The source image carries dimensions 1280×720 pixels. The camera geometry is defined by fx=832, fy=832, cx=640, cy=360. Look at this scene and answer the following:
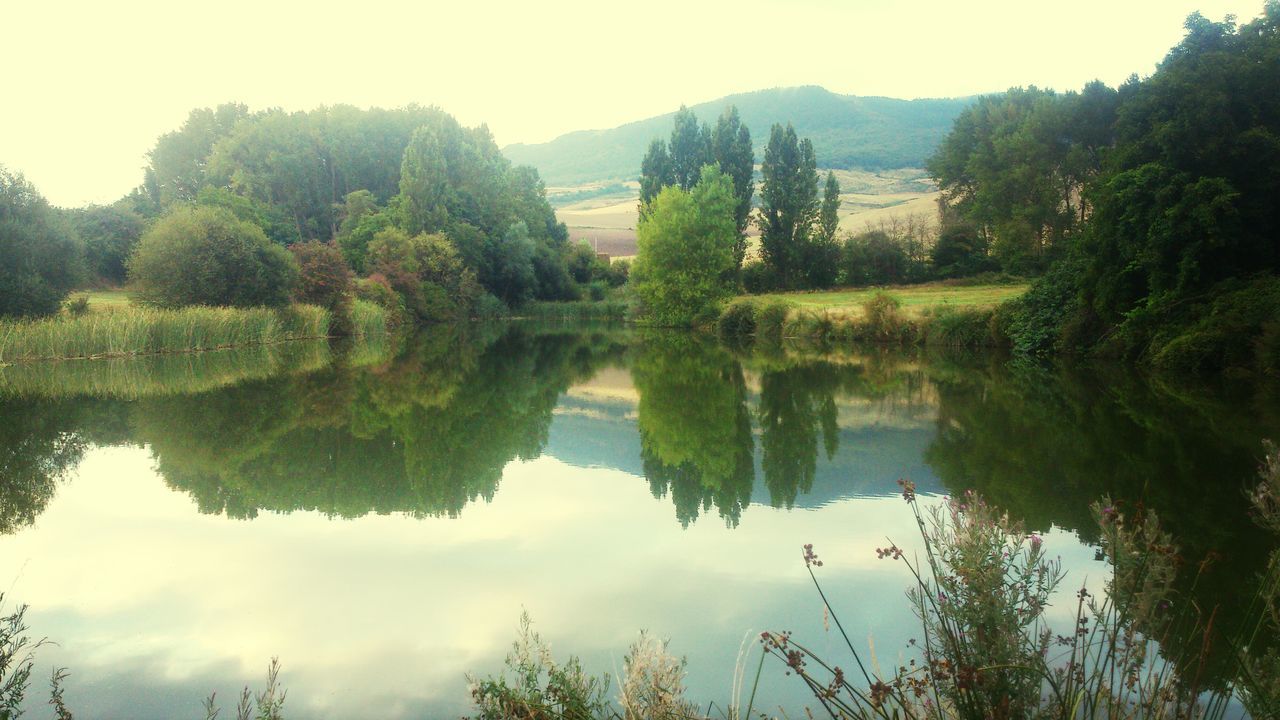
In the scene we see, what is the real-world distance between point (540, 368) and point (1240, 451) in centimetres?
1621

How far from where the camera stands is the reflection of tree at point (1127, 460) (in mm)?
5953

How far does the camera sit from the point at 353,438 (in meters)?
11.3

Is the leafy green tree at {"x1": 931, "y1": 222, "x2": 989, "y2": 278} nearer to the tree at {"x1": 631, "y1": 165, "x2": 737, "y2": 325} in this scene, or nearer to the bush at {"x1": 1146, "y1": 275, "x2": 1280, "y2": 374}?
the tree at {"x1": 631, "y1": 165, "x2": 737, "y2": 325}

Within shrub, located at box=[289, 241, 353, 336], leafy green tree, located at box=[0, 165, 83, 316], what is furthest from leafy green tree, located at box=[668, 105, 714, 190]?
leafy green tree, located at box=[0, 165, 83, 316]

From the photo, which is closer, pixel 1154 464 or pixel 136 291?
pixel 1154 464

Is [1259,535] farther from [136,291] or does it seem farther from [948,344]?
[136,291]

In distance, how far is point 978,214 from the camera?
147 feet

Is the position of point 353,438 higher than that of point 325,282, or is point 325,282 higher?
point 325,282

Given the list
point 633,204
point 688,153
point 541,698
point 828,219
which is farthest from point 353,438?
point 633,204

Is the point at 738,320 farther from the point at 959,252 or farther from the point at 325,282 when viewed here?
the point at 325,282

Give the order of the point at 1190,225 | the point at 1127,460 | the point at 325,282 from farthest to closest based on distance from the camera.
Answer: the point at 325,282 < the point at 1190,225 < the point at 1127,460

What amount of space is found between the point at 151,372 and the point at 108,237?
34.2 metres

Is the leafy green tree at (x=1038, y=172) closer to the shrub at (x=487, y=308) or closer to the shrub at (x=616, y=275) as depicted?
the shrub at (x=487, y=308)

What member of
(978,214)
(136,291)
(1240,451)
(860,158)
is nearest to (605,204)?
(860,158)
